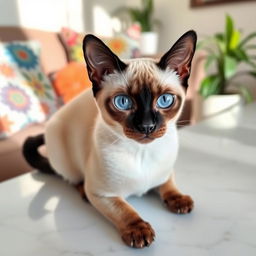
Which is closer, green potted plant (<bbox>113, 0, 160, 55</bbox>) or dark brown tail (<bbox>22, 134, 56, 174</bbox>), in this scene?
dark brown tail (<bbox>22, 134, 56, 174</bbox>)

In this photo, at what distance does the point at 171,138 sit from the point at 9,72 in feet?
3.98

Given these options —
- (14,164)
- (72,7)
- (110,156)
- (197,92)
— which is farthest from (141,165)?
(72,7)

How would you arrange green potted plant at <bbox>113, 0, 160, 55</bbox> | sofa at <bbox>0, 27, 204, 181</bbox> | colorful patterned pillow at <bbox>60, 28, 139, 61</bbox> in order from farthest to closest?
green potted plant at <bbox>113, 0, 160, 55</bbox>, colorful patterned pillow at <bbox>60, 28, 139, 61</bbox>, sofa at <bbox>0, 27, 204, 181</bbox>

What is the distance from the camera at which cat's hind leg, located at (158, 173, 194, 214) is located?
1.94ft

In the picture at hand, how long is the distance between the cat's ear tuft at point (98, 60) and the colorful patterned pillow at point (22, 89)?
0.96 metres

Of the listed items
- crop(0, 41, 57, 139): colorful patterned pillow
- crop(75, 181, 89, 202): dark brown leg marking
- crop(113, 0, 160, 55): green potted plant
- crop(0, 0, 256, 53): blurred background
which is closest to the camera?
crop(75, 181, 89, 202): dark brown leg marking

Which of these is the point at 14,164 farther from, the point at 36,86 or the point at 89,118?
the point at 89,118

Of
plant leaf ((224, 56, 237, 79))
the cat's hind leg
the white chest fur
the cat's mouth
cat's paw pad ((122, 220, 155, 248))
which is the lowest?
plant leaf ((224, 56, 237, 79))

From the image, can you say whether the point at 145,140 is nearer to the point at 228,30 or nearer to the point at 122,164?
the point at 122,164

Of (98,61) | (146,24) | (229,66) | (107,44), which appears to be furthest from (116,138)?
(146,24)

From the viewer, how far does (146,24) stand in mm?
2746

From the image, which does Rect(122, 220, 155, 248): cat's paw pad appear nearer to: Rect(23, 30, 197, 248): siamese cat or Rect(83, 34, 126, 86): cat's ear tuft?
Rect(23, 30, 197, 248): siamese cat

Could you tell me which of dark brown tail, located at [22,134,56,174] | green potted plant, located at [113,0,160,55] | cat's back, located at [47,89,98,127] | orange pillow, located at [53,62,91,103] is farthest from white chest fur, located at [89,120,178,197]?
green potted plant, located at [113,0,160,55]

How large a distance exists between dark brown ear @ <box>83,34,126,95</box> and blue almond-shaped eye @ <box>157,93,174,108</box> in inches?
3.6
